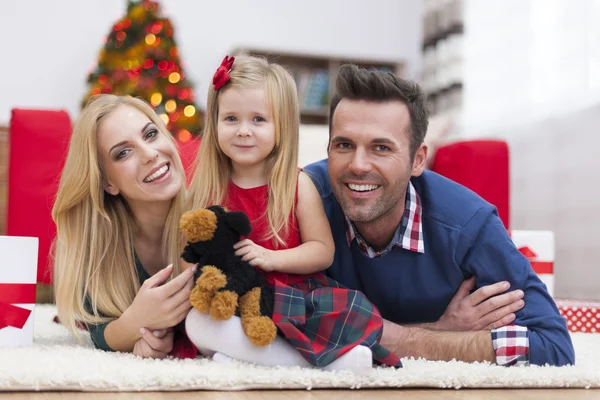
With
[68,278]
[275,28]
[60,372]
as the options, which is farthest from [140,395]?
[275,28]

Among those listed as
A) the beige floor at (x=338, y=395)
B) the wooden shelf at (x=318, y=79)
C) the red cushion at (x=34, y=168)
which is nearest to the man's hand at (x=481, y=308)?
the beige floor at (x=338, y=395)

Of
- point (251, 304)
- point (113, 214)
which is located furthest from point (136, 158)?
point (251, 304)

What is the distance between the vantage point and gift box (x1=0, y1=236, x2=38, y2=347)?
170cm

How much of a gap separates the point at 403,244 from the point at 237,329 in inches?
18.7

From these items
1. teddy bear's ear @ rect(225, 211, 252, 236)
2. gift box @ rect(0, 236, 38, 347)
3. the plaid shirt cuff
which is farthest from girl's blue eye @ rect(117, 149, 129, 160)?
the plaid shirt cuff

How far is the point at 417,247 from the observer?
1.69 meters

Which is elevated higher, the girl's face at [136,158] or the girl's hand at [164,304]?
the girl's face at [136,158]

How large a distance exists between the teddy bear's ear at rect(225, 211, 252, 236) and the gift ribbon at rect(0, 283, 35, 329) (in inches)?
24.0

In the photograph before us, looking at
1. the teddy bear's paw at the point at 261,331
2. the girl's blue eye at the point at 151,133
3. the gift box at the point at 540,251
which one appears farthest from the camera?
the gift box at the point at 540,251

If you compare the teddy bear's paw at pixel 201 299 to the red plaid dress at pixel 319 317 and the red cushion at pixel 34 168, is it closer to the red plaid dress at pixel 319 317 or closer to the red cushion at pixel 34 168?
the red plaid dress at pixel 319 317

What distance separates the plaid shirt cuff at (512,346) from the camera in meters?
1.57

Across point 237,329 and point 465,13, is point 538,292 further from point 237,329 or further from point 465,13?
point 465,13

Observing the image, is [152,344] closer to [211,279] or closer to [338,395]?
[211,279]

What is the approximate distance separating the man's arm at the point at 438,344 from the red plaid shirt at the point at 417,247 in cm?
3
